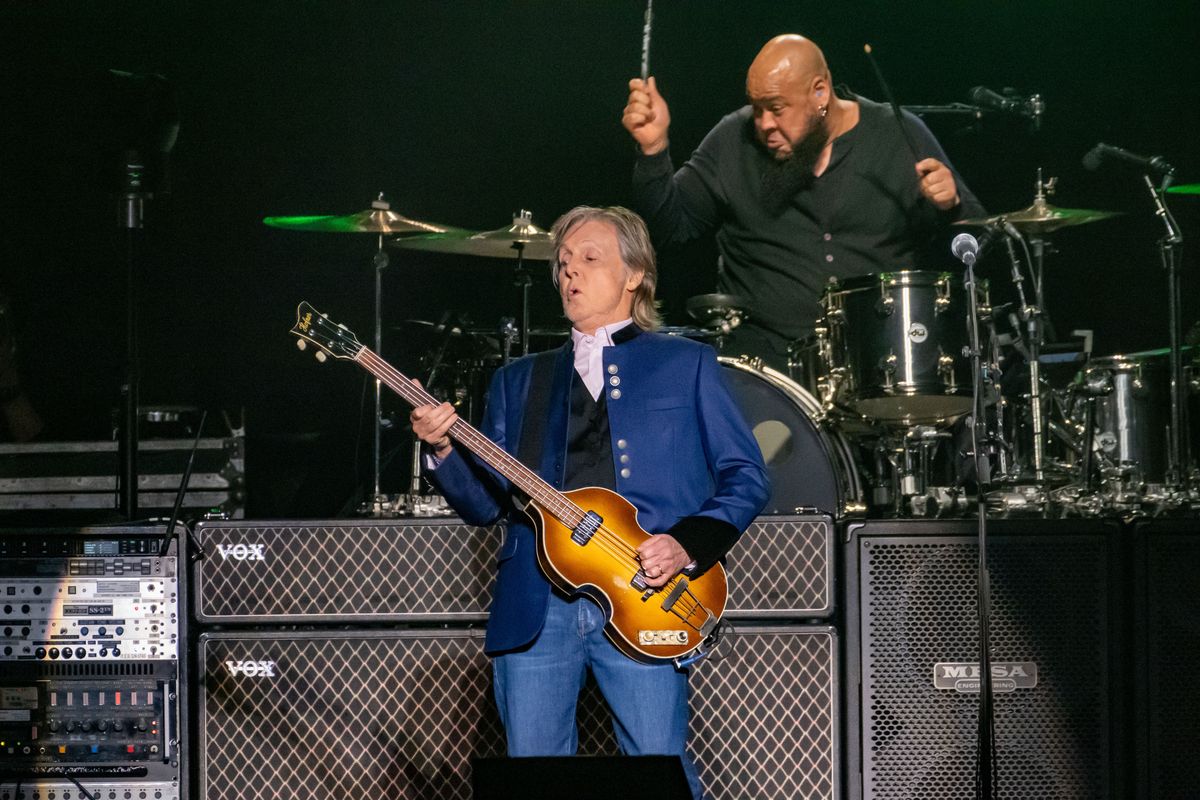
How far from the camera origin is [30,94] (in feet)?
26.1

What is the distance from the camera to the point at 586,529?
320 centimetres

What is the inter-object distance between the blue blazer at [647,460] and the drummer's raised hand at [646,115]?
7.29 feet

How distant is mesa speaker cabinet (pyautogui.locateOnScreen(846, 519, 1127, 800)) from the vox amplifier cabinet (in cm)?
232

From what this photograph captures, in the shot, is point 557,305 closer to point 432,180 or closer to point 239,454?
point 432,180

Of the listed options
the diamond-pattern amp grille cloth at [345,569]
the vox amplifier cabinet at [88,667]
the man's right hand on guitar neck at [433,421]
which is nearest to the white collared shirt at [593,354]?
the man's right hand on guitar neck at [433,421]

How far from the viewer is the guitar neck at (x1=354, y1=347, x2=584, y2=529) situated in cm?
322

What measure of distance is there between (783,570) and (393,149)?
15.4 feet

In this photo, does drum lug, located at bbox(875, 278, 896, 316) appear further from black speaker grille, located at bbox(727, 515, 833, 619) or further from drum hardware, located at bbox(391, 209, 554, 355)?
drum hardware, located at bbox(391, 209, 554, 355)

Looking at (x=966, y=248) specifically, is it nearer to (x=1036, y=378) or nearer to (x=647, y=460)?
(x=647, y=460)

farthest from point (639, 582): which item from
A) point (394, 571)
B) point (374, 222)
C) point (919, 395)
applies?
point (374, 222)

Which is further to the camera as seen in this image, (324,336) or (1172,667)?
(1172,667)

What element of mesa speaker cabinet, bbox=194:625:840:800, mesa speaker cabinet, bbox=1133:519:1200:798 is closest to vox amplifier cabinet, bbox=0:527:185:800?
mesa speaker cabinet, bbox=194:625:840:800

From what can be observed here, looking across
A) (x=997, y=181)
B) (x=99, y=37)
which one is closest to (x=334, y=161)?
(x=99, y=37)

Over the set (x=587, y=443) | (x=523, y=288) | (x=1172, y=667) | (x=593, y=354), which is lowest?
(x=1172, y=667)
